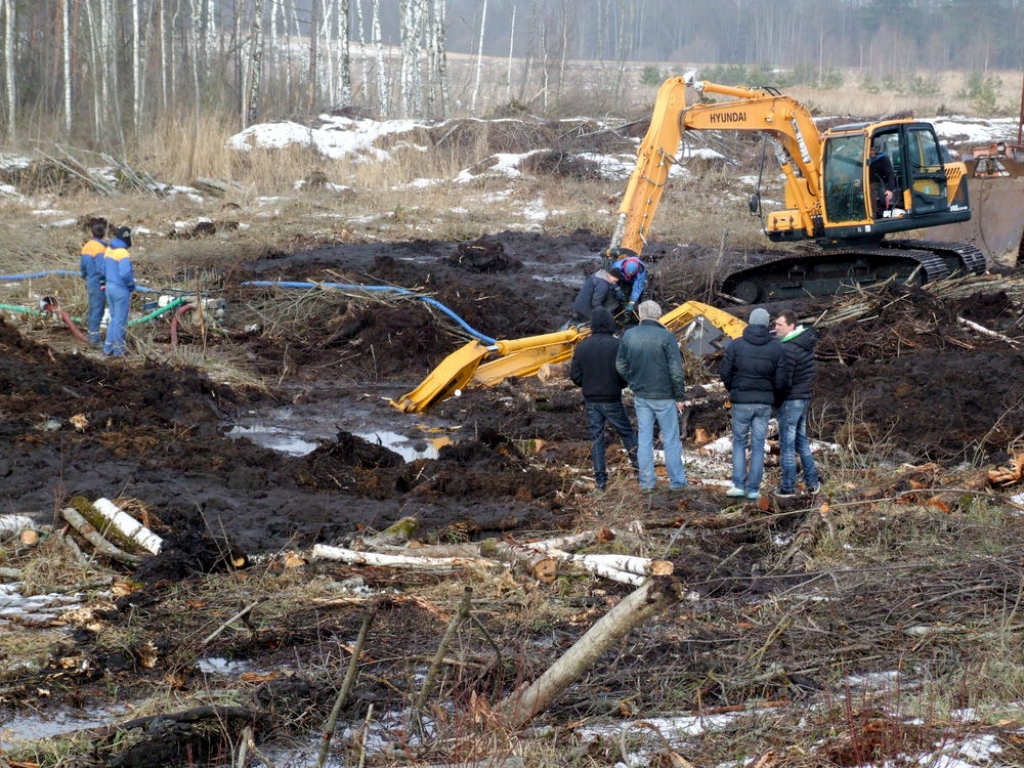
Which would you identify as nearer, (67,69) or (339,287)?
(339,287)

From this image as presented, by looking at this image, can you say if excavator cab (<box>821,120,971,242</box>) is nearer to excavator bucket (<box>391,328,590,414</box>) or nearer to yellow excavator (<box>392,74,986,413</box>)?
yellow excavator (<box>392,74,986,413</box>)

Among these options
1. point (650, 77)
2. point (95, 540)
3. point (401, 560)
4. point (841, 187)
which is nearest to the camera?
point (401, 560)

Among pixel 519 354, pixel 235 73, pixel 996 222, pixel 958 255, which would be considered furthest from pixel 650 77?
pixel 519 354

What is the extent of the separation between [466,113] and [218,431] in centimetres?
2815

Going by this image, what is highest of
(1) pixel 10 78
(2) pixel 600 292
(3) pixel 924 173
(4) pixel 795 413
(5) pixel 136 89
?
(1) pixel 10 78

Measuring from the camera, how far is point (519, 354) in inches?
485

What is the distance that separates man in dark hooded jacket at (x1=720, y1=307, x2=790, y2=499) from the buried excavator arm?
11.9 ft

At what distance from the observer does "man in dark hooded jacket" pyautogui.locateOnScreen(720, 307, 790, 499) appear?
850 centimetres

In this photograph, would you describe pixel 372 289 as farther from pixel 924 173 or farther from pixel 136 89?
pixel 136 89

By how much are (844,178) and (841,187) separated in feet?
0.42

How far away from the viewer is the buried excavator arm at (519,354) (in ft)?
39.5

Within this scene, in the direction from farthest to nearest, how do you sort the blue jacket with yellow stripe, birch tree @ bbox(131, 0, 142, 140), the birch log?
birch tree @ bbox(131, 0, 142, 140)
the blue jacket with yellow stripe
the birch log

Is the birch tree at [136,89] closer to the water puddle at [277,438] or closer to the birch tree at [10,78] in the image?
the birch tree at [10,78]

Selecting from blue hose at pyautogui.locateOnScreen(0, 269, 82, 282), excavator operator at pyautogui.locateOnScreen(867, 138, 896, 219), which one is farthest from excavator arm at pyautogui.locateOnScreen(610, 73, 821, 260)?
blue hose at pyautogui.locateOnScreen(0, 269, 82, 282)
